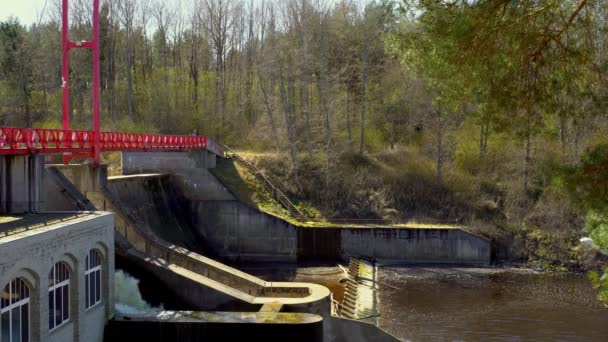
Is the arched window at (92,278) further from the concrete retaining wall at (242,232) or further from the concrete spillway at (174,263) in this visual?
the concrete retaining wall at (242,232)

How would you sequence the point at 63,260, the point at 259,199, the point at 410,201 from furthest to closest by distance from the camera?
the point at 410,201, the point at 259,199, the point at 63,260

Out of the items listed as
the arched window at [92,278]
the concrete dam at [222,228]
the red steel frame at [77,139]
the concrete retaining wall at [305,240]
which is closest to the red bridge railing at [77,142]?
the red steel frame at [77,139]

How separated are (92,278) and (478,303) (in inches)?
591

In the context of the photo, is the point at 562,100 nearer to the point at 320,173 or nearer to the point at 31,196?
the point at 31,196

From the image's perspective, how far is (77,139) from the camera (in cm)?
2166

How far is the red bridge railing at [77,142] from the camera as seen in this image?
17234 mm

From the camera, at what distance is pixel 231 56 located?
50.5 metres

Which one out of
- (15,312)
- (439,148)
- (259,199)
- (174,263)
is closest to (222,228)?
(259,199)

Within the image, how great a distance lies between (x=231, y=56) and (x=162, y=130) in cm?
871

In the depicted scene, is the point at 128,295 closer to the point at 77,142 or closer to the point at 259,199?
the point at 77,142

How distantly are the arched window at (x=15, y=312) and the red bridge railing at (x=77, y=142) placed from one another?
4947 millimetres

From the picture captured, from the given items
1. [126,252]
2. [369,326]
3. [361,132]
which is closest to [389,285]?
[369,326]

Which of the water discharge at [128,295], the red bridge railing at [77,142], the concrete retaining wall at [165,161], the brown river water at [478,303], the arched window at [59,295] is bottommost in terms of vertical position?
the brown river water at [478,303]

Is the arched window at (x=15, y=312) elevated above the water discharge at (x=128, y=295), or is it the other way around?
the arched window at (x=15, y=312)
